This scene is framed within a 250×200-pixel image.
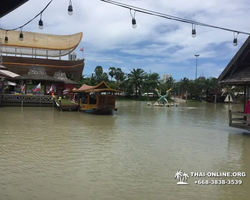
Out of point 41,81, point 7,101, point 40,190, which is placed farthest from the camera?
point 41,81

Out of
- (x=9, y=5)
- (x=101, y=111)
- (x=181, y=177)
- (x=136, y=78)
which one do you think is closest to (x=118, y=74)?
(x=136, y=78)

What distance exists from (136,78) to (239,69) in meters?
44.8

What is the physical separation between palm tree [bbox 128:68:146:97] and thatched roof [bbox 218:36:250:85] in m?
44.2

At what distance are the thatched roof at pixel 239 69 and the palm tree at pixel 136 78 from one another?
44.2 meters

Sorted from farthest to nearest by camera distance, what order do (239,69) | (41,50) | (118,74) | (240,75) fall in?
1. (118,74)
2. (41,50)
3. (239,69)
4. (240,75)

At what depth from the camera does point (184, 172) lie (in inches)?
202

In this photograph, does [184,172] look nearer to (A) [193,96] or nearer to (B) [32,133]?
(B) [32,133]

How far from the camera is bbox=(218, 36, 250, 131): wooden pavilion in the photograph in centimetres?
919

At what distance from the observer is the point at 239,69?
32.9ft

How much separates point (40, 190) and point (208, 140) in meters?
6.63

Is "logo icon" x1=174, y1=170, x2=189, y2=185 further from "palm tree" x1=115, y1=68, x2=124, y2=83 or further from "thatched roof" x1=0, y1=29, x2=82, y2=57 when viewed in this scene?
"palm tree" x1=115, y1=68, x2=124, y2=83

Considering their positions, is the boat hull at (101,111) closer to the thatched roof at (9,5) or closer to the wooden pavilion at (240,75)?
the wooden pavilion at (240,75)

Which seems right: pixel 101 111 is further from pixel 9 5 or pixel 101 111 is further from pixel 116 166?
pixel 9 5

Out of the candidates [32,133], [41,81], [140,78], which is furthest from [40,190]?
[140,78]
